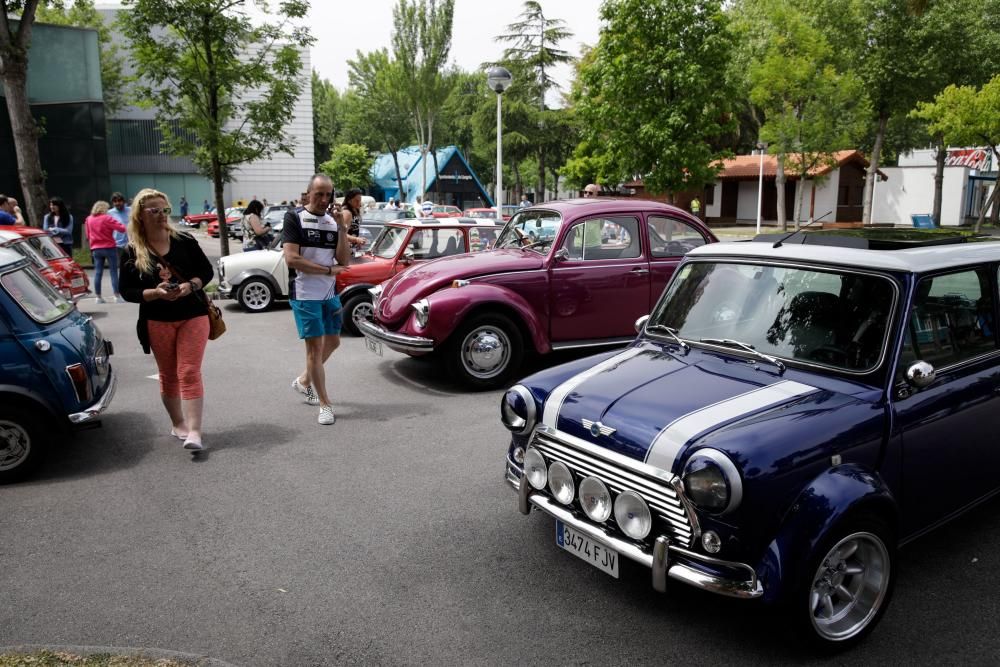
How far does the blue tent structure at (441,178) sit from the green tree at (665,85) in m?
32.3

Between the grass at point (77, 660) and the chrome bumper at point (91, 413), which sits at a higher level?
the chrome bumper at point (91, 413)

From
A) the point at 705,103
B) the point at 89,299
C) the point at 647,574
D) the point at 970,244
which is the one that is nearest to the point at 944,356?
the point at 970,244

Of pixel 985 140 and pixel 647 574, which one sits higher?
pixel 985 140

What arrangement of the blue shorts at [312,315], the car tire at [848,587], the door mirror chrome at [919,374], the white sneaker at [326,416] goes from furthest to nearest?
1. the white sneaker at [326,416]
2. the blue shorts at [312,315]
3. the door mirror chrome at [919,374]
4. the car tire at [848,587]

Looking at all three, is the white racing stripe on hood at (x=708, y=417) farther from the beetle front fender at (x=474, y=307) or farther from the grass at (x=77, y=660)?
the beetle front fender at (x=474, y=307)

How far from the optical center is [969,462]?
12.7 ft

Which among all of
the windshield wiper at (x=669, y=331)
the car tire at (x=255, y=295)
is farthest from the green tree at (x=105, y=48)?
the windshield wiper at (x=669, y=331)

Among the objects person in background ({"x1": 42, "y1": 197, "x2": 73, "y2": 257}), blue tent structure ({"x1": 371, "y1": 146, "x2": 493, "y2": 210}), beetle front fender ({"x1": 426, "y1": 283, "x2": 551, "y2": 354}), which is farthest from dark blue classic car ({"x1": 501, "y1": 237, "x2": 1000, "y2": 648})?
blue tent structure ({"x1": 371, "y1": 146, "x2": 493, "y2": 210})

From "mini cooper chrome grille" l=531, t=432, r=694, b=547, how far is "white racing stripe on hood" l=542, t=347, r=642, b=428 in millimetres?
128

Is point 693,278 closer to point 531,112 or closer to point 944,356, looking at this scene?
point 944,356

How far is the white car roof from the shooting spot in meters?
3.75

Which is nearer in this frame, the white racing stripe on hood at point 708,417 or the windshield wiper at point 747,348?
the white racing stripe on hood at point 708,417

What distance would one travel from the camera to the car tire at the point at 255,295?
13.1 metres

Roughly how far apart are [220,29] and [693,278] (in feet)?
47.3
